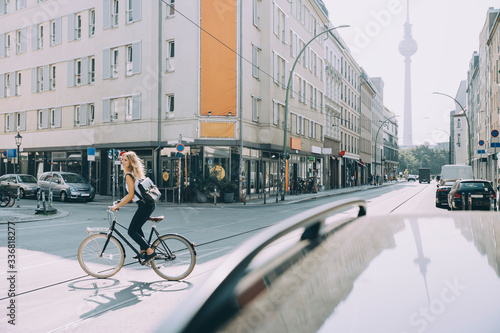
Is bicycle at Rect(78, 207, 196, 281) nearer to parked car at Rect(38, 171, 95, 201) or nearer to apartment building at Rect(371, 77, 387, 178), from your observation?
parked car at Rect(38, 171, 95, 201)

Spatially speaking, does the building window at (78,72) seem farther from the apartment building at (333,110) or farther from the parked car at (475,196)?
the parked car at (475,196)

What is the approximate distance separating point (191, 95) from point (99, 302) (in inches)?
884

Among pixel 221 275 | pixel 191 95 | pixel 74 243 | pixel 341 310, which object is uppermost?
pixel 191 95

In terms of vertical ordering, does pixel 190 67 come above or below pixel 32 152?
above

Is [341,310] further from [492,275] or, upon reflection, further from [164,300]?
[164,300]

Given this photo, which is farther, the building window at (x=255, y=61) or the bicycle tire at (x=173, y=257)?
the building window at (x=255, y=61)

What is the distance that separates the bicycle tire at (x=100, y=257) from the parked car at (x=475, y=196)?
13.8 meters

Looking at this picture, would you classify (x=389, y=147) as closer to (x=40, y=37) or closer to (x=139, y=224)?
(x=40, y=37)

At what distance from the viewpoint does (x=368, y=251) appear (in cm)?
211

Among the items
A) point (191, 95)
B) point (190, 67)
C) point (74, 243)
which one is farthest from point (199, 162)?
point (74, 243)

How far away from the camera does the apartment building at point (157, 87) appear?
2706 centimetres

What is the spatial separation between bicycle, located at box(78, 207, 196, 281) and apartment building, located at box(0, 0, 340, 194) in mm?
17295

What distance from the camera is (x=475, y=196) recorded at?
16.6 metres

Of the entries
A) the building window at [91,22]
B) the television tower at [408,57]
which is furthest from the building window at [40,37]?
the television tower at [408,57]
